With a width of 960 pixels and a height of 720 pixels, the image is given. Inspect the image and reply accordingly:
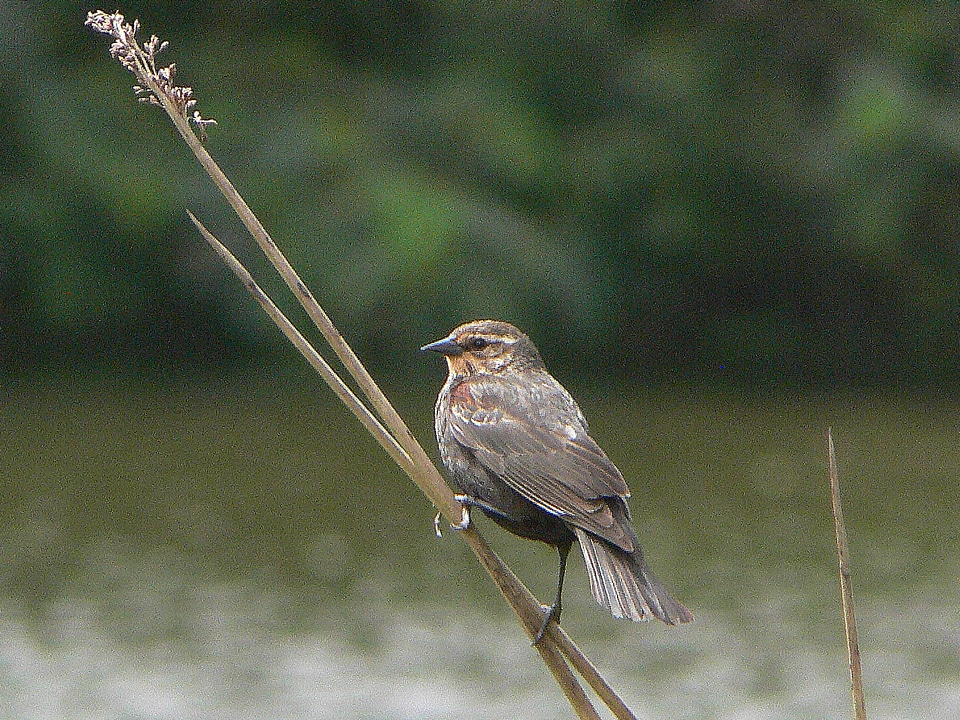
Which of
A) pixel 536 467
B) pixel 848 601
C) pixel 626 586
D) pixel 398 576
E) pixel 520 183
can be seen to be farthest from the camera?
pixel 520 183

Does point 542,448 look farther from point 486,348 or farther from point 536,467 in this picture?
point 486,348

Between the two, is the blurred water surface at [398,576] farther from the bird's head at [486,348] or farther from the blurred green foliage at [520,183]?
the bird's head at [486,348]

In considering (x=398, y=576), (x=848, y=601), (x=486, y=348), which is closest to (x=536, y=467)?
(x=486, y=348)

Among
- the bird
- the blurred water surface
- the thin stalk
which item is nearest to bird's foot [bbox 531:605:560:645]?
the bird

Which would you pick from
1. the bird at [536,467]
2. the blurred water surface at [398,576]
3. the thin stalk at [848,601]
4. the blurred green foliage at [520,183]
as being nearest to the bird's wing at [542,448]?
the bird at [536,467]

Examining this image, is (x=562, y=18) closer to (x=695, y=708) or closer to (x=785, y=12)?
(x=785, y=12)

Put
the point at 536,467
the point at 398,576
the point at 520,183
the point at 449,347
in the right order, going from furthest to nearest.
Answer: the point at 520,183 → the point at 398,576 → the point at 449,347 → the point at 536,467
